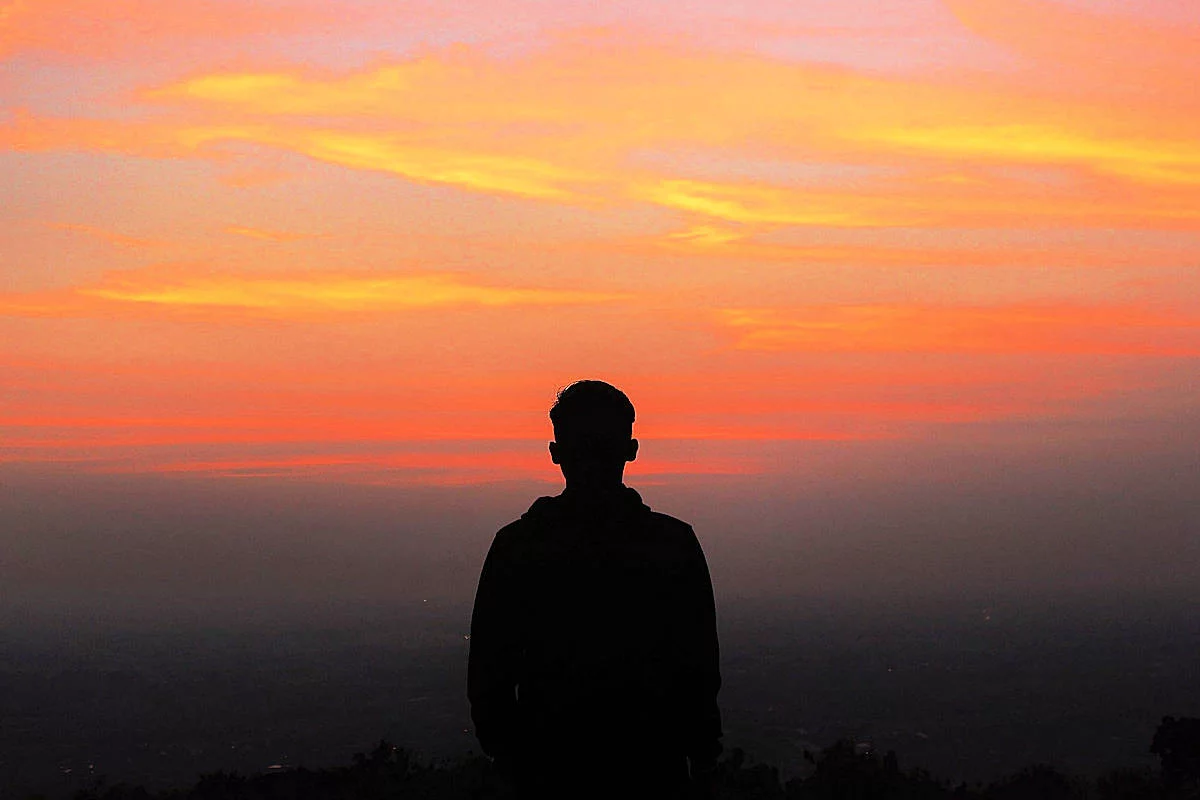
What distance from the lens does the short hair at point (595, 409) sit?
654 centimetres

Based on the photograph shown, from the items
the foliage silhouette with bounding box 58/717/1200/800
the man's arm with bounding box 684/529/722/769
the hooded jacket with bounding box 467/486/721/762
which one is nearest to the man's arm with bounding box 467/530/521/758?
the hooded jacket with bounding box 467/486/721/762

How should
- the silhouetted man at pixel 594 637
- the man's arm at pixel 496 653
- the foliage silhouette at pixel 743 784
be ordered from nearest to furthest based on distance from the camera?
the silhouetted man at pixel 594 637
the man's arm at pixel 496 653
the foliage silhouette at pixel 743 784

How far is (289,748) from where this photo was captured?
149 meters

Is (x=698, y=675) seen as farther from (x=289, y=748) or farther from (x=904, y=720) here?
(x=904, y=720)

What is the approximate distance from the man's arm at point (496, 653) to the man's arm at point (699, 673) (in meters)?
0.78

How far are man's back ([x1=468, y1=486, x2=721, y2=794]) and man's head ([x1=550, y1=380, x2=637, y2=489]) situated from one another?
0.10m

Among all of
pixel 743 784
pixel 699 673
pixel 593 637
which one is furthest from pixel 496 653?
pixel 743 784

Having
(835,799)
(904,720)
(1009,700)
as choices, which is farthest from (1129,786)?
(1009,700)

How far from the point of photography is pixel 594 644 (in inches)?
259

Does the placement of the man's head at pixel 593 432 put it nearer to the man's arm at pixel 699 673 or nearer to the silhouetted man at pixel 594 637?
the silhouetted man at pixel 594 637

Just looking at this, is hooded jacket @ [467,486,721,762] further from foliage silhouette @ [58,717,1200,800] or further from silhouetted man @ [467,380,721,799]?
foliage silhouette @ [58,717,1200,800]

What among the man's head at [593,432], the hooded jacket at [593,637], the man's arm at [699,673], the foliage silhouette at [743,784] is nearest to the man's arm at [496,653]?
the hooded jacket at [593,637]

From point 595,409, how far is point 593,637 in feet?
3.34

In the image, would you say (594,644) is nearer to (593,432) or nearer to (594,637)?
(594,637)
